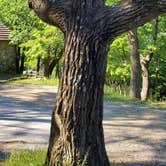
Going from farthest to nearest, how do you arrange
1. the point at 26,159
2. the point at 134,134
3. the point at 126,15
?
the point at 134,134 < the point at 26,159 < the point at 126,15

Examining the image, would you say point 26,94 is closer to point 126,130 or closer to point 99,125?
point 126,130

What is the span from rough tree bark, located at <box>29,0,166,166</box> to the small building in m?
21.4

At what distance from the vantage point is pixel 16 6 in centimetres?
2672

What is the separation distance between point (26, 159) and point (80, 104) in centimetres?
146

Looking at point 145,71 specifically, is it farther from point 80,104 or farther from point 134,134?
point 80,104

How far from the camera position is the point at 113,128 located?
9.22m

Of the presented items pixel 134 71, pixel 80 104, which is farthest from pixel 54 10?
pixel 134 71

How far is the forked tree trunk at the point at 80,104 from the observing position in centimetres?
502

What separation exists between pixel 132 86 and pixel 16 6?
13.4 meters

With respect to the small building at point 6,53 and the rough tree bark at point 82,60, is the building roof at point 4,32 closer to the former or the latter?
the small building at point 6,53

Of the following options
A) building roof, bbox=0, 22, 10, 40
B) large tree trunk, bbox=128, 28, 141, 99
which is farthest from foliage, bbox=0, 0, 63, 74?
large tree trunk, bbox=128, 28, 141, 99

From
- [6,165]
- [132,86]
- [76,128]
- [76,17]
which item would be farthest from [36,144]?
[132,86]

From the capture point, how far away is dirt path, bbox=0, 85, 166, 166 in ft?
23.4

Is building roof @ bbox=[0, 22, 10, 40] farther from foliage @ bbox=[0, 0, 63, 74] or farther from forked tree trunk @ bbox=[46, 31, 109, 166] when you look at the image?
forked tree trunk @ bbox=[46, 31, 109, 166]
